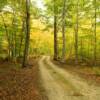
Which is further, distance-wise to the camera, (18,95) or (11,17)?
(11,17)

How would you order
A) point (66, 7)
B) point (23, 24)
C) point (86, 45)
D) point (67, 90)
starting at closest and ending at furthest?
point (67, 90)
point (66, 7)
point (23, 24)
point (86, 45)

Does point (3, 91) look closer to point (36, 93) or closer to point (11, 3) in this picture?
point (36, 93)

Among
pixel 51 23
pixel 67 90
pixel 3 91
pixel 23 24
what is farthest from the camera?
pixel 51 23

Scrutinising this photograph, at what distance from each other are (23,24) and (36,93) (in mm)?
22201

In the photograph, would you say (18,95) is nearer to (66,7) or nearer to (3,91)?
(3,91)

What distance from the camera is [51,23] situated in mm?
34156

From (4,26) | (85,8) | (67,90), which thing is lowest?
(67,90)

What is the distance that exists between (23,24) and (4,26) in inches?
123

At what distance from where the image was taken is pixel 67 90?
10.6 m

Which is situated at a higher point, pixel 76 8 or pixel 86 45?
pixel 76 8

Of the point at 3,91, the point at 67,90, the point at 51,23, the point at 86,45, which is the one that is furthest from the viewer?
the point at 86,45

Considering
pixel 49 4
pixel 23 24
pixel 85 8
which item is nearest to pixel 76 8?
pixel 85 8

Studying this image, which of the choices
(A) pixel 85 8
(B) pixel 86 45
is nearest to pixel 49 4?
(A) pixel 85 8

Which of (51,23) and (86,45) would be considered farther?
(86,45)
